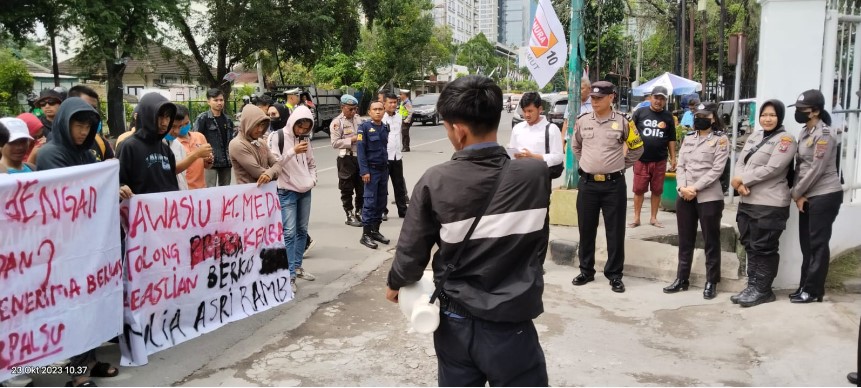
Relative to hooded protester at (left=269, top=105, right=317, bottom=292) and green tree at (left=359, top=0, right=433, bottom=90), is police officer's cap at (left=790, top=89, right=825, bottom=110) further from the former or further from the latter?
green tree at (left=359, top=0, right=433, bottom=90)

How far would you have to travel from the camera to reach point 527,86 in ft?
357

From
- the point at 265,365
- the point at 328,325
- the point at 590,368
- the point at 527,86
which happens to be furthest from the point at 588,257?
the point at 527,86

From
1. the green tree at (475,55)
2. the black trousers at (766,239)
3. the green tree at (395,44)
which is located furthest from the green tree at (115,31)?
the green tree at (475,55)

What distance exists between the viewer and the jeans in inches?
237

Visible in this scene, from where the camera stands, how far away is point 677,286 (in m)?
5.88

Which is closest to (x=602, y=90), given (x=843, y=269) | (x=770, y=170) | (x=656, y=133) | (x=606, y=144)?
(x=606, y=144)

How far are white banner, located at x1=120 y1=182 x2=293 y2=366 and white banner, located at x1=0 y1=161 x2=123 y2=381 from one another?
17 cm

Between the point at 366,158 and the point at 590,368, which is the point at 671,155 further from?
the point at 590,368

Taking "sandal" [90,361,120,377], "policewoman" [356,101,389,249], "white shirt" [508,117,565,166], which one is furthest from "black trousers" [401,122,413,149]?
"sandal" [90,361,120,377]

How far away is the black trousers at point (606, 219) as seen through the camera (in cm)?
593

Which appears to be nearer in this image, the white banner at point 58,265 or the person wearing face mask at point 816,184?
the white banner at point 58,265

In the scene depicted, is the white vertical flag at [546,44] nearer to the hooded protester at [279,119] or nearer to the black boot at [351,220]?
the black boot at [351,220]

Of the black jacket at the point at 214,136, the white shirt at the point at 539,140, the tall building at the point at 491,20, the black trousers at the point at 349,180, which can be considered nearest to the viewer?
the white shirt at the point at 539,140

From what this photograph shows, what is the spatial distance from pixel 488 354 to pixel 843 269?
15.6 ft
